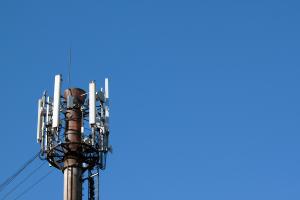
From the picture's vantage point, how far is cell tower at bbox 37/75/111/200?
61688mm

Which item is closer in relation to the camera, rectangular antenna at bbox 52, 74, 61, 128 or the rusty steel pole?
the rusty steel pole

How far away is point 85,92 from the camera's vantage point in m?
65.8

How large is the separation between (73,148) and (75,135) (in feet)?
3.82

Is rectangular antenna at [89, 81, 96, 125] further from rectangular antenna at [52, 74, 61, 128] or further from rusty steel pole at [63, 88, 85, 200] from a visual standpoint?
rectangular antenna at [52, 74, 61, 128]

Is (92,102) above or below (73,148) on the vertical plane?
above

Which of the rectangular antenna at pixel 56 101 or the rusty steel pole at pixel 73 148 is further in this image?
the rectangular antenna at pixel 56 101

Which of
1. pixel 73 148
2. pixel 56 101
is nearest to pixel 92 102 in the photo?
pixel 56 101

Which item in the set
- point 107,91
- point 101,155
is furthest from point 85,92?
point 101,155

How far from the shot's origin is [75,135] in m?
62.7

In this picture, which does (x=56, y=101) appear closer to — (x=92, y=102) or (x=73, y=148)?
(x=92, y=102)

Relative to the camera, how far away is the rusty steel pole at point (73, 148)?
60.5 meters

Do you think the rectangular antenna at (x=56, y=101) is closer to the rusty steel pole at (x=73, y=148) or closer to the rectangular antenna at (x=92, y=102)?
the rusty steel pole at (x=73, y=148)

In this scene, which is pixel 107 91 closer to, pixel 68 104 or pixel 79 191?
pixel 68 104

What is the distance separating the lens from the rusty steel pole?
198 feet
